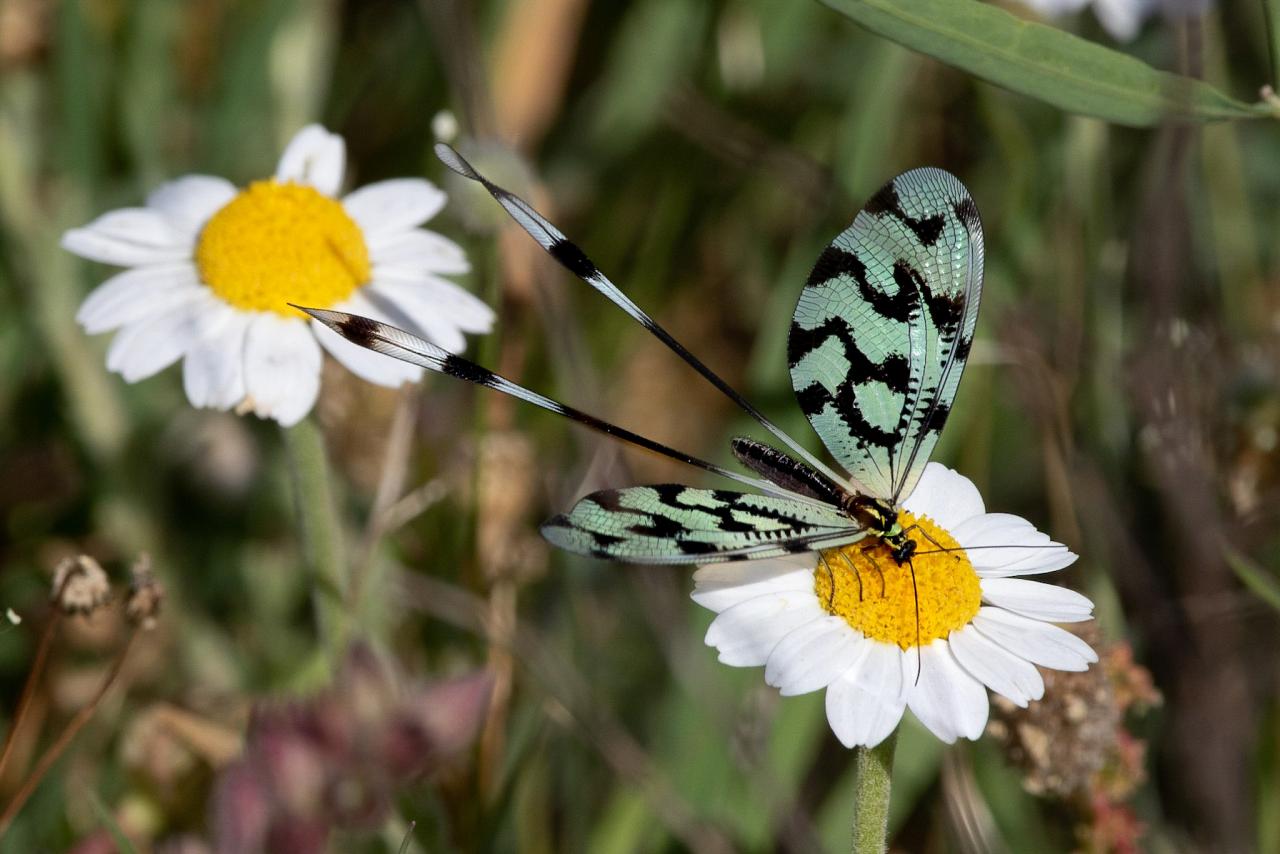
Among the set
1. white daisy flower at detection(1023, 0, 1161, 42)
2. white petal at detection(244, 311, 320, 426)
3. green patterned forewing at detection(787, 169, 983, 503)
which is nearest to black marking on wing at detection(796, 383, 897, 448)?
green patterned forewing at detection(787, 169, 983, 503)

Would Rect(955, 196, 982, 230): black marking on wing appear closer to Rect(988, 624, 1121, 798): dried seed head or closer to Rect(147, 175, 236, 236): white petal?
Rect(988, 624, 1121, 798): dried seed head

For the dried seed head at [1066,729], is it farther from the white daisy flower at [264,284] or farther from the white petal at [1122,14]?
the white petal at [1122,14]

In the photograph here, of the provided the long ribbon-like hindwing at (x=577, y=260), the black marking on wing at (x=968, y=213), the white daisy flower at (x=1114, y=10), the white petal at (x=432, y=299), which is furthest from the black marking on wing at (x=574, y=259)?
the white daisy flower at (x=1114, y=10)

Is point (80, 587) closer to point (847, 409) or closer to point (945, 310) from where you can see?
point (847, 409)

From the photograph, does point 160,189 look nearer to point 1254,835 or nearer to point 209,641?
point 209,641

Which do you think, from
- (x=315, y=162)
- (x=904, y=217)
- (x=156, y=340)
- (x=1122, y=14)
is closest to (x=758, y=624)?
(x=904, y=217)

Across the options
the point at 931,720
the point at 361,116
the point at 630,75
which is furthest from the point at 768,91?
the point at 931,720
